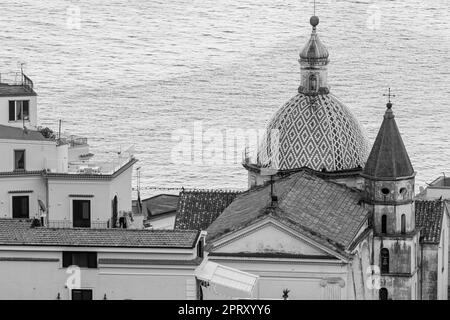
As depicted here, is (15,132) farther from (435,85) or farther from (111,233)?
(435,85)

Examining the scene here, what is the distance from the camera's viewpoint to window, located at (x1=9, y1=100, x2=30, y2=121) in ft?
265

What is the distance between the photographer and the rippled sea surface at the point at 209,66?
443 feet

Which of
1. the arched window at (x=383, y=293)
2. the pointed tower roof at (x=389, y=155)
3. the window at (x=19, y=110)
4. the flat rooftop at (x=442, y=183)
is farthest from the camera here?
the flat rooftop at (x=442, y=183)

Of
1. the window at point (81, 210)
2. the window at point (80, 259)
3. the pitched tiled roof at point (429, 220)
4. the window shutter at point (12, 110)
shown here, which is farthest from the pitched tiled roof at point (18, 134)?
the pitched tiled roof at point (429, 220)

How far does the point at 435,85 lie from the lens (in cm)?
15325

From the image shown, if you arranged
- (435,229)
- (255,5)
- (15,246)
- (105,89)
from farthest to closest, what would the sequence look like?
1. (255,5)
2. (105,89)
3. (435,229)
4. (15,246)

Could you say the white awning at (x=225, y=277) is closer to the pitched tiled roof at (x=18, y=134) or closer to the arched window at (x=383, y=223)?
the arched window at (x=383, y=223)

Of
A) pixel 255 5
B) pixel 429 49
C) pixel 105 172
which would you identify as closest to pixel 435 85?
pixel 429 49

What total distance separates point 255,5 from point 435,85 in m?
34.9

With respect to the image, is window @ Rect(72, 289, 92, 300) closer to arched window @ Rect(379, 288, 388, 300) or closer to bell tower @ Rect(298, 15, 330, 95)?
arched window @ Rect(379, 288, 388, 300)

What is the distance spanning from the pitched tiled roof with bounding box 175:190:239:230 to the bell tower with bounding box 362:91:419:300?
590 cm

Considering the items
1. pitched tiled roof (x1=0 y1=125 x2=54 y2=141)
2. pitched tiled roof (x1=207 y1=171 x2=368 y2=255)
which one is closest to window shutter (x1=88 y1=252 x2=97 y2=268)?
pitched tiled roof (x1=207 y1=171 x2=368 y2=255)

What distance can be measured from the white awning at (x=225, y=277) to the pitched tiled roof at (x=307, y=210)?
4053 mm

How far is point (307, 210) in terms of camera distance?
77500 mm
